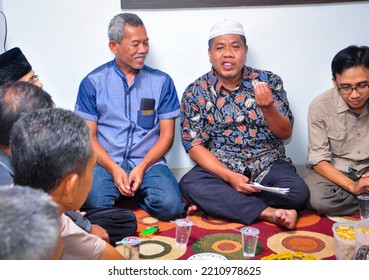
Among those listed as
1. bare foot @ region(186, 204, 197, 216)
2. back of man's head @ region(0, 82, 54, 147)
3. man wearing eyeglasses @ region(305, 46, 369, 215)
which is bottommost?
bare foot @ region(186, 204, 197, 216)

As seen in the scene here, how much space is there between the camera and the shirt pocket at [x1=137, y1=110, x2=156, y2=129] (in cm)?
237

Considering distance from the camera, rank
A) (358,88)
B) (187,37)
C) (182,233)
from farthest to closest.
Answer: (187,37), (358,88), (182,233)

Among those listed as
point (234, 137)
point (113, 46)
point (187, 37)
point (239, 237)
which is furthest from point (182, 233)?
point (187, 37)

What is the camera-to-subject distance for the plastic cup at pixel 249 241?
166 centimetres

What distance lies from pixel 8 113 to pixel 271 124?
1275mm

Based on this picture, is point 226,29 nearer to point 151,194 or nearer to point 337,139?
point 337,139

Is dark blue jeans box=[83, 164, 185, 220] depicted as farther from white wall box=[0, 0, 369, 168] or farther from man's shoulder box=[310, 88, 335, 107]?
man's shoulder box=[310, 88, 335, 107]

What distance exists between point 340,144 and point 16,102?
1632mm

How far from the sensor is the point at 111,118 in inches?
93.4

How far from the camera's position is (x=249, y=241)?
169cm

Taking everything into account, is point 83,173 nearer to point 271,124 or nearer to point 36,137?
point 36,137

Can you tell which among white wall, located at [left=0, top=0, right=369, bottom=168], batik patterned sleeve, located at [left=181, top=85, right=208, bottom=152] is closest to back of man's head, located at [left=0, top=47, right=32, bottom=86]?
white wall, located at [left=0, top=0, right=369, bottom=168]

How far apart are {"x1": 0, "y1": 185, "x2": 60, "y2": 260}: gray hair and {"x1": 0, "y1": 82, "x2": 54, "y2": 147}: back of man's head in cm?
62

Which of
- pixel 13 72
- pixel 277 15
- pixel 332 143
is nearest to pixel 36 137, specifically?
pixel 13 72
